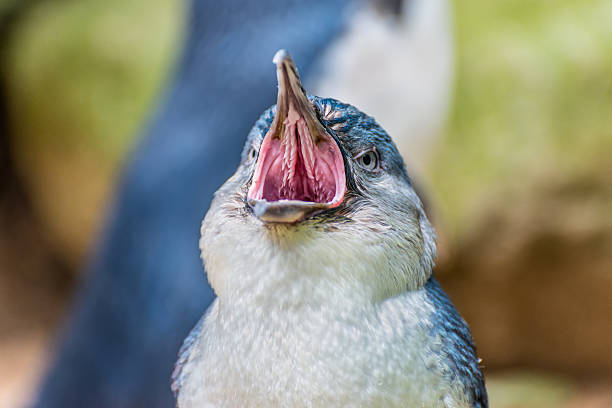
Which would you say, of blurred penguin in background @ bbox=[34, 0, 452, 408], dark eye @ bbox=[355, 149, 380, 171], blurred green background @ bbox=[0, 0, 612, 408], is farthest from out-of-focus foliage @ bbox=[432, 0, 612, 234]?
dark eye @ bbox=[355, 149, 380, 171]

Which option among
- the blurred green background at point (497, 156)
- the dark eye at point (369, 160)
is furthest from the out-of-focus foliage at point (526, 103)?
the dark eye at point (369, 160)

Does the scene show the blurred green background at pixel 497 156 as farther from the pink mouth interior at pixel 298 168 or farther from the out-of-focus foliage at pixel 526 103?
the pink mouth interior at pixel 298 168

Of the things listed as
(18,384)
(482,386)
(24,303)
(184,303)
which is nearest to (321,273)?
(482,386)

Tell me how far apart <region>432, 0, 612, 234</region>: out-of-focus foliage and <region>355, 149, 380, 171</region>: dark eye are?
1666 mm

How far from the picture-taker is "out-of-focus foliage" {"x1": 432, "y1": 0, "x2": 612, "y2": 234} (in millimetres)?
2287

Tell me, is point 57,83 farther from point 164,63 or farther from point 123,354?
point 123,354

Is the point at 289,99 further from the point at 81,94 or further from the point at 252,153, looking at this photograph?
the point at 81,94

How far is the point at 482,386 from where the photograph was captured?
2.07ft

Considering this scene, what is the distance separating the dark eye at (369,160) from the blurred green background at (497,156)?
1.37 m

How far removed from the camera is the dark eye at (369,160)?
24.8 inches

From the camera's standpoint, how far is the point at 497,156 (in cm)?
233

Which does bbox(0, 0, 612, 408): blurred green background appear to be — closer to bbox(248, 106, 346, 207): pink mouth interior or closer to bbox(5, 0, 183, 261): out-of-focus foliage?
bbox(5, 0, 183, 261): out-of-focus foliage

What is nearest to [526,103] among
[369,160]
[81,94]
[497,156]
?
[497,156]

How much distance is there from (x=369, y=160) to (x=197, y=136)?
0.71 meters
